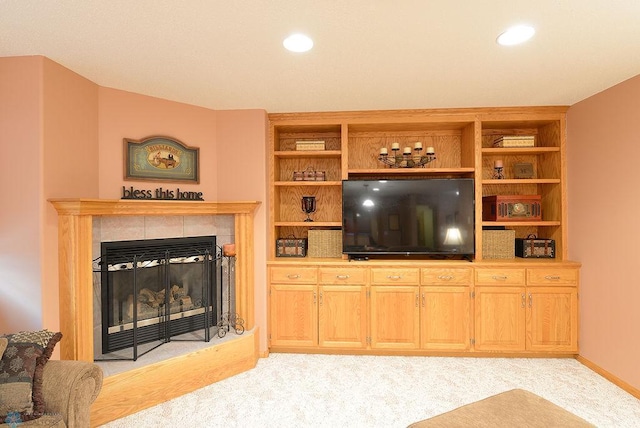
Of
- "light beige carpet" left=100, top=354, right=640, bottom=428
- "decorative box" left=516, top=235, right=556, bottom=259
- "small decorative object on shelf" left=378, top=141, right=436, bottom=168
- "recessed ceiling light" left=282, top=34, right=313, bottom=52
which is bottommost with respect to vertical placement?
"light beige carpet" left=100, top=354, right=640, bottom=428

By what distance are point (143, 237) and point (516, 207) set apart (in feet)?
11.6

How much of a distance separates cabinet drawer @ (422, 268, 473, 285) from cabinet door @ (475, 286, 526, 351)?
165mm

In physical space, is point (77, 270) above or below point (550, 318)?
above

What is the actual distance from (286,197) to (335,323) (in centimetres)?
147

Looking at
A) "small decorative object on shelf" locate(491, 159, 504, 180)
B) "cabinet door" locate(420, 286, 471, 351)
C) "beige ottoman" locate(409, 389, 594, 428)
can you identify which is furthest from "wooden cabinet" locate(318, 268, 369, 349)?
"small decorative object on shelf" locate(491, 159, 504, 180)

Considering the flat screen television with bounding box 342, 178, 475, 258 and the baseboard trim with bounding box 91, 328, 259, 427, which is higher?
the flat screen television with bounding box 342, 178, 475, 258

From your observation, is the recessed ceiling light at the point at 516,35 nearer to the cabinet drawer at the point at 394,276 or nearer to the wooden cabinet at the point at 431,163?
the wooden cabinet at the point at 431,163

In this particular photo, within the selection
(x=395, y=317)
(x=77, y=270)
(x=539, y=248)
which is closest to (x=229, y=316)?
(x=77, y=270)

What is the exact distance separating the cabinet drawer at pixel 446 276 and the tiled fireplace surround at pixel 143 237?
1685mm

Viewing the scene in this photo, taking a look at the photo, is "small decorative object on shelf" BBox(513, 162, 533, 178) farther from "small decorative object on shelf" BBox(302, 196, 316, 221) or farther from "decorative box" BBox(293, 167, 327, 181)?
"small decorative object on shelf" BBox(302, 196, 316, 221)

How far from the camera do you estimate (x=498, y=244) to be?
11.0 feet

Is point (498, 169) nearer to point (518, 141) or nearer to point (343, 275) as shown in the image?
point (518, 141)

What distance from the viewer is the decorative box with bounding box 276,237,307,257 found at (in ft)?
11.4

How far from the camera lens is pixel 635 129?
2518mm
